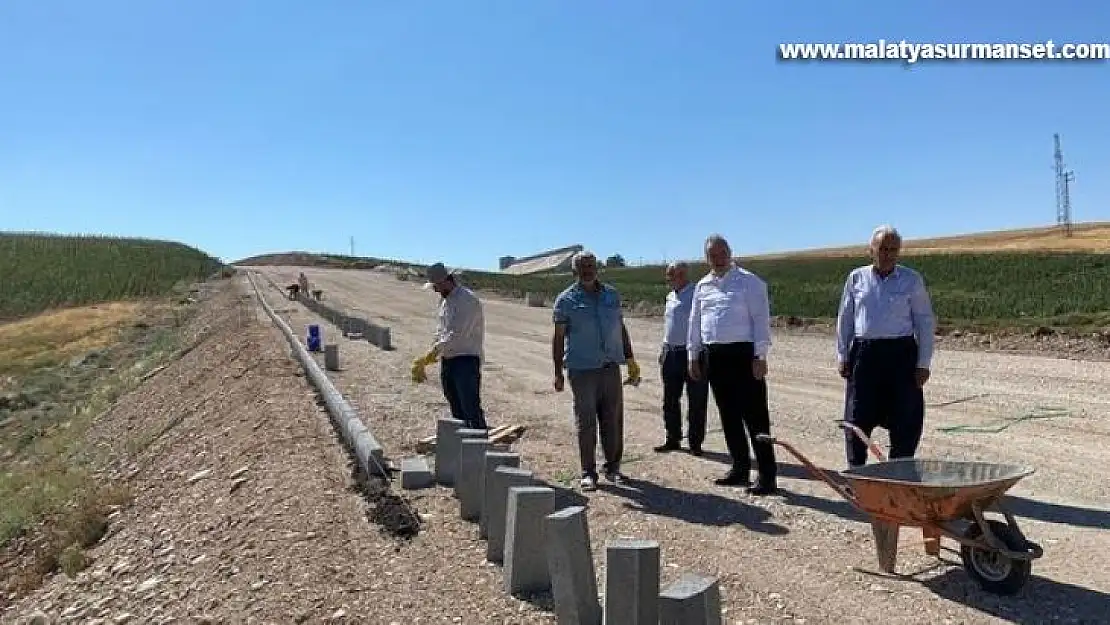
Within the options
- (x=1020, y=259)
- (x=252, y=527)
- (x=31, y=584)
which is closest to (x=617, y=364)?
(x=252, y=527)

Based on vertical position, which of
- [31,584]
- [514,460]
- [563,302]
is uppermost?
[563,302]

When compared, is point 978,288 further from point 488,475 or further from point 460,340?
point 488,475

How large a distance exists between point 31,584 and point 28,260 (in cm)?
7816

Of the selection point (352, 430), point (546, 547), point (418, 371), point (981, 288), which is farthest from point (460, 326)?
point (981, 288)

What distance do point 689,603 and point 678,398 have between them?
6051 millimetres

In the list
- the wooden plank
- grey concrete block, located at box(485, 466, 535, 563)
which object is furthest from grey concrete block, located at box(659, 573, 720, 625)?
the wooden plank

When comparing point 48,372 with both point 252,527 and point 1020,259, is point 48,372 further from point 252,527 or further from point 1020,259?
point 1020,259

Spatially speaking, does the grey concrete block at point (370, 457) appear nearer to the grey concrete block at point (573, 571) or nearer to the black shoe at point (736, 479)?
the black shoe at point (736, 479)

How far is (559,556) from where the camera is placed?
4789 mm

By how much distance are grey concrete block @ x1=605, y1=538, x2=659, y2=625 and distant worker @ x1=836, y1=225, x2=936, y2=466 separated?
2.89 metres

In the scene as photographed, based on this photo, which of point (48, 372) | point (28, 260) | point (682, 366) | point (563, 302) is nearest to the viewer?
point (563, 302)

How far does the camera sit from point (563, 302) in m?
7.91

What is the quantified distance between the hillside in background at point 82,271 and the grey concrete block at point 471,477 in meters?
56.5

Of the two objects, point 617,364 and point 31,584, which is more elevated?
point 617,364
